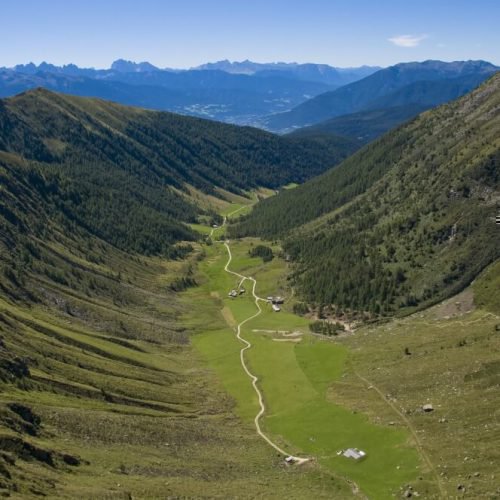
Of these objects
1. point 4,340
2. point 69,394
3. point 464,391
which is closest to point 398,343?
point 464,391

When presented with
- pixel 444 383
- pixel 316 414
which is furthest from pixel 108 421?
pixel 444 383

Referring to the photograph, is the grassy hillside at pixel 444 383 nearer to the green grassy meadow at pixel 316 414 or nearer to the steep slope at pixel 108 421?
the green grassy meadow at pixel 316 414

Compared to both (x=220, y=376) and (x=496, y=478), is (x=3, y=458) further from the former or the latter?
(x=220, y=376)

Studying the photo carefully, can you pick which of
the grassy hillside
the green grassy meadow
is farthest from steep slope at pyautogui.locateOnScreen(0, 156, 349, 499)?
the grassy hillside

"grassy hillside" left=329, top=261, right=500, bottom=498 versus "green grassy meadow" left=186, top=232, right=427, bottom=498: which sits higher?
"grassy hillside" left=329, top=261, right=500, bottom=498

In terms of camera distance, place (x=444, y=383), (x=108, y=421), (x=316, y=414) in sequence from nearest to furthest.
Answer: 1. (x=108, y=421)
2. (x=444, y=383)
3. (x=316, y=414)

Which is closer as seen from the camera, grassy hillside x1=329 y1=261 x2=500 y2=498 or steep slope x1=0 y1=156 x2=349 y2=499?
steep slope x1=0 y1=156 x2=349 y2=499

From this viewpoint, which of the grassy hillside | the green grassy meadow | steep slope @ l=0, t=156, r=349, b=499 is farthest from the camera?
the green grassy meadow

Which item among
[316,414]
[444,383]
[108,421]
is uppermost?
[444,383]

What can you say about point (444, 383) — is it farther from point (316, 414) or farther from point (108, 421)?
point (108, 421)

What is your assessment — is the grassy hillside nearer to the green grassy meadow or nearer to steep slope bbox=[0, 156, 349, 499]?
the green grassy meadow

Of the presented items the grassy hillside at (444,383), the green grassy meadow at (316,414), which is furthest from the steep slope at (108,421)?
the grassy hillside at (444,383)
